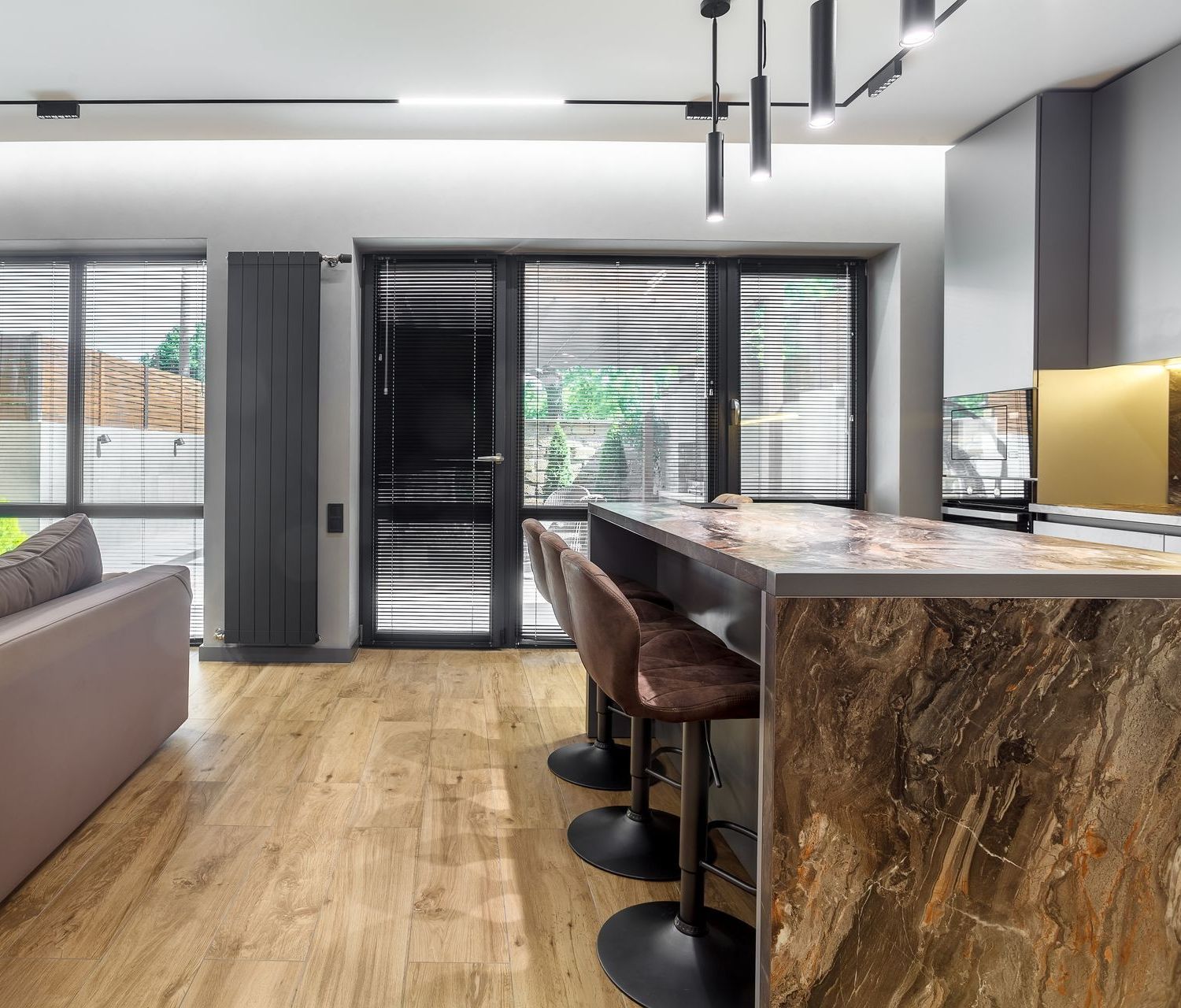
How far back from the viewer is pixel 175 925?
65.3 inches

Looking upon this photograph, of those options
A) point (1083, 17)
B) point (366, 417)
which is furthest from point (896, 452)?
point (366, 417)

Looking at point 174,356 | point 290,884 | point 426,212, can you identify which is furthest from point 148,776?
point 426,212

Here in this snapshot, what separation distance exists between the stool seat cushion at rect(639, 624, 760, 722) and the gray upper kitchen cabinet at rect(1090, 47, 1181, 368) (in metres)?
2.52

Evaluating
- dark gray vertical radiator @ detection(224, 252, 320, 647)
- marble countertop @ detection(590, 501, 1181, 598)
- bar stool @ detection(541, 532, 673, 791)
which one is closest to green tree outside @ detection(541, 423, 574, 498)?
dark gray vertical radiator @ detection(224, 252, 320, 647)

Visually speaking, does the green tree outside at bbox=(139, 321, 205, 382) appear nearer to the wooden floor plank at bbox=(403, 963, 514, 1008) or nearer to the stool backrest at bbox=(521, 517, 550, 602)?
the stool backrest at bbox=(521, 517, 550, 602)

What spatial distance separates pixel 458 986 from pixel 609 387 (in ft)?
10.6

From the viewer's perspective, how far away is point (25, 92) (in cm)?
327

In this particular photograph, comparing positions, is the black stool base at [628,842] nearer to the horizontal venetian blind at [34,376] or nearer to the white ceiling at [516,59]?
the white ceiling at [516,59]

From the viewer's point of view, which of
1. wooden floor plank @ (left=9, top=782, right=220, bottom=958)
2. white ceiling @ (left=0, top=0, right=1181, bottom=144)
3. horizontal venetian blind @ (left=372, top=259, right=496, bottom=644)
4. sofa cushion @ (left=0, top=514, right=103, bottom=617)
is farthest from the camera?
horizontal venetian blind @ (left=372, top=259, right=496, bottom=644)

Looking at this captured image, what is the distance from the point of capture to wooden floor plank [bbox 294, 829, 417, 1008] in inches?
57.4

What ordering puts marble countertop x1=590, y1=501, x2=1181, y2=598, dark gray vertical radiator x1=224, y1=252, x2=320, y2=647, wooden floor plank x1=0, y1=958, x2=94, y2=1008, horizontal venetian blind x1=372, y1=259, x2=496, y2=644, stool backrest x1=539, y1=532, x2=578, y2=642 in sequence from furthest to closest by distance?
horizontal venetian blind x1=372, y1=259, x2=496, y2=644 < dark gray vertical radiator x1=224, y1=252, x2=320, y2=647 < stool backrest x1=539, y1=532, x2=578, y2=642 < wooden floor plank x1=0, y1=958, x2=94, y2=1008 < marble countertop x1=590, y1=501, x2=1181, y2=598

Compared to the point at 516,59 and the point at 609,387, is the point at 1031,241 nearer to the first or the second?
the point at 609,387

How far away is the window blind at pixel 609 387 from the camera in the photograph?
4.21 m

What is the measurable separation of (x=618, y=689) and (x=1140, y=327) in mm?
2902
